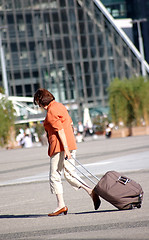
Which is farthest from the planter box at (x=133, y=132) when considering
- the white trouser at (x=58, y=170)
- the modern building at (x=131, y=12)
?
the modern building at (x=131, y=12)

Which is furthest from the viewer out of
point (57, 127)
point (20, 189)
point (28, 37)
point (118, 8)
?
point (118, 8)

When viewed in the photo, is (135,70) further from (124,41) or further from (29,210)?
(29,210)

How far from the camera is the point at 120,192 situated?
25.5 ft

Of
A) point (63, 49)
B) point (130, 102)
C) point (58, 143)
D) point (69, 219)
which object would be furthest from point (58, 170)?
point (63, 49)

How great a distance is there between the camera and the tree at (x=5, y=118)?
4050 centimetres

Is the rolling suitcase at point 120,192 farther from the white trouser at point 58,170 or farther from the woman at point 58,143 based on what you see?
the white trouser at point 58,170

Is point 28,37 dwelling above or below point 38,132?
above

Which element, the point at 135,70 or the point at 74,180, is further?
the point at 135,70

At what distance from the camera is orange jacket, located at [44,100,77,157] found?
26.5ft

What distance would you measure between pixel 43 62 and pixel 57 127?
242ft

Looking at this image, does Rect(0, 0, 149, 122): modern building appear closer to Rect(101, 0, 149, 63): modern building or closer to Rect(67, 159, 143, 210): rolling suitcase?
Rect(101, 0, 149, 63): modern building

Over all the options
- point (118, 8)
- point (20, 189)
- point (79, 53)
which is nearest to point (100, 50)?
point (79, 53)

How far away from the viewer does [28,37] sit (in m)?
80.8

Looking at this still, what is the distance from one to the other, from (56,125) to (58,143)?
0.26 m
